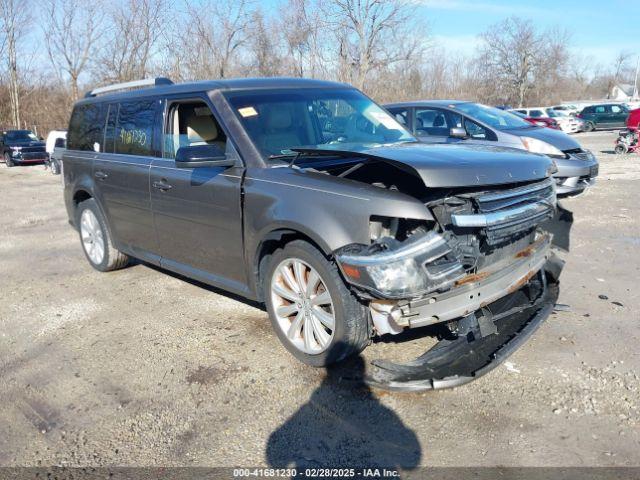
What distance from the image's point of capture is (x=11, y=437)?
10.5 feet

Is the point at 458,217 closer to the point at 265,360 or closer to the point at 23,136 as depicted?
the point at 265,360

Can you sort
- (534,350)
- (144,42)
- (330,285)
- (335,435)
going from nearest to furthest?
1. (335,435)
2. (330,285)
3. (534,350)
4. (144,42)

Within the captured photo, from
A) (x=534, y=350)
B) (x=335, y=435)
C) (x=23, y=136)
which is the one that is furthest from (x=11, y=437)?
(x=23, y=136)

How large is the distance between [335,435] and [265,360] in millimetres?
1052

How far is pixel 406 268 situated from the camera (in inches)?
121

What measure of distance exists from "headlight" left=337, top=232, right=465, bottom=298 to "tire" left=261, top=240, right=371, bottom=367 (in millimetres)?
305

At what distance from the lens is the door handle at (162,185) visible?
4711 mm

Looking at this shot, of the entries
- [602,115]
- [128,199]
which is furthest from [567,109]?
[128,199]

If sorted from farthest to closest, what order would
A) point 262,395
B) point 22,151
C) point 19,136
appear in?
point 19,136
point 22,151
point 262,395

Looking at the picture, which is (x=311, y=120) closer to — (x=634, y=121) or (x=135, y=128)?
(x=135, y=128)

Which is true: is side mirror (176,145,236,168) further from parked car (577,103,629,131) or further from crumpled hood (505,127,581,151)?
parked car (577,103,629,131)

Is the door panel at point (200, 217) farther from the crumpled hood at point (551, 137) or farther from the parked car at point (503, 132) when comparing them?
the crumpled hood at point (551, 137)

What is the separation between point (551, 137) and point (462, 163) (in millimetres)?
6587

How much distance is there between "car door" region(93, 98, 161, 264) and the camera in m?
5.07
